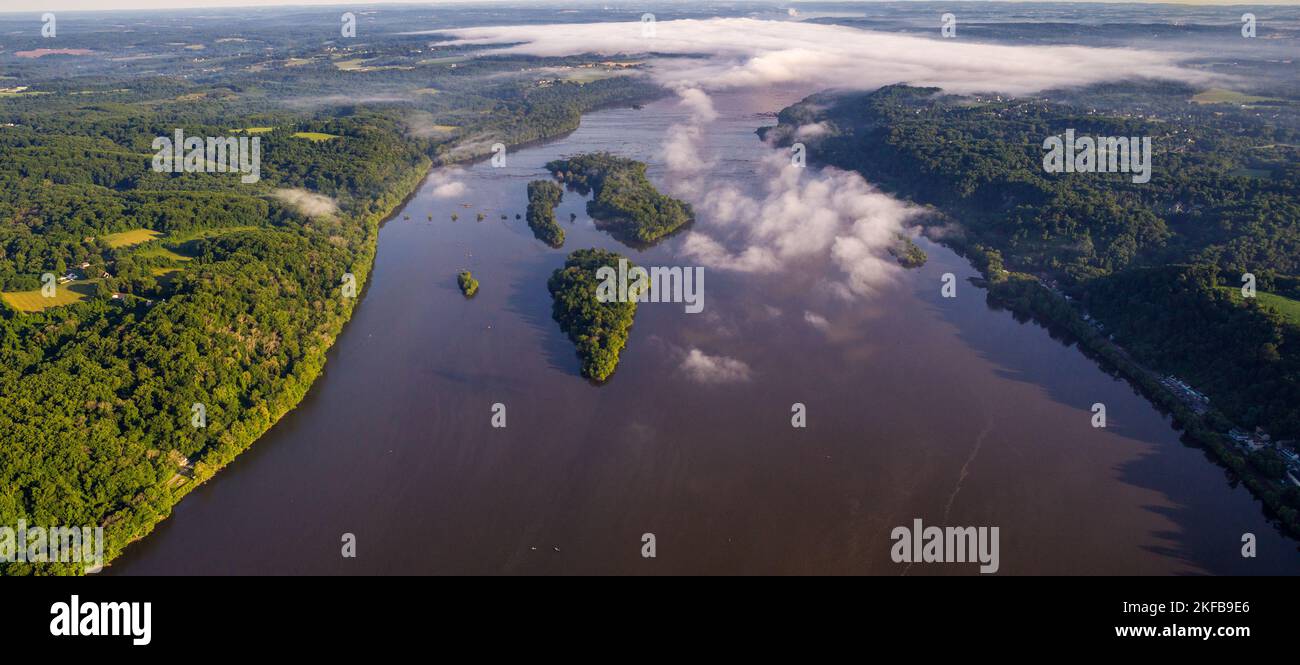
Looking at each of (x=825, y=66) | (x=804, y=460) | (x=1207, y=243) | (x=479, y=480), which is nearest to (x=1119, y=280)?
(x=1207, y=243)

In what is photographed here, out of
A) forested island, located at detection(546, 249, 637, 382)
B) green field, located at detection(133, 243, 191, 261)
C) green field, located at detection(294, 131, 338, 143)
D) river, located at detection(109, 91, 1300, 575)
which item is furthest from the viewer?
green field, located at detection(294, 131, 338, 143)

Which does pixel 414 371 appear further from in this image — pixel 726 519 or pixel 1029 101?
pixel 1029 101

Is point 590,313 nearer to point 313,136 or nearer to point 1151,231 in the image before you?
point 1151,231

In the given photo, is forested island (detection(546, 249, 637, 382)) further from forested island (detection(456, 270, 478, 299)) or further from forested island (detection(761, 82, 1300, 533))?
forested island (detection(761, 82, 1300, 533))

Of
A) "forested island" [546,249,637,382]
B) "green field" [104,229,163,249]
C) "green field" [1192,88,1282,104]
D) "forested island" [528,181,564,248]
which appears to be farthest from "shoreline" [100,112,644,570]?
"green field" [1192,88,1282,104]

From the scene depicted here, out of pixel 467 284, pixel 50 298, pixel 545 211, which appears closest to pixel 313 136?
pixel 545 211

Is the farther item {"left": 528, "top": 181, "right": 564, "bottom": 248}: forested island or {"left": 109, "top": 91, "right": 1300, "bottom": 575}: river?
{"left": 528, "top": 181, "right": 564, "bottom": 248}: forested island

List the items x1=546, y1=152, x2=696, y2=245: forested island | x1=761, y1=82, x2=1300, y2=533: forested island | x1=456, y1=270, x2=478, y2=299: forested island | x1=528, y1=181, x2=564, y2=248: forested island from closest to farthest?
x1=761, y1=82, x2=1300, y2=533: forested island < x1=456, y1=270, x2=478, y2=299: forested island < x1=528, y1=181, x2=564, y2=248: forested island < x1=546, y1=152, x2=696, y2=245: forested island
